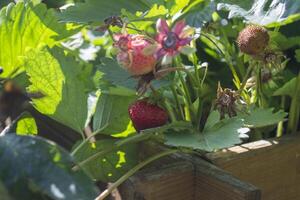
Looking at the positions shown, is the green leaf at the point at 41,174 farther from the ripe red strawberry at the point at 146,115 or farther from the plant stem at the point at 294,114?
the plant stem at the point at 294,114

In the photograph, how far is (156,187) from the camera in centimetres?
56

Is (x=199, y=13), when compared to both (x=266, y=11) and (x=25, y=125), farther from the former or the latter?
(x=25, y=125)

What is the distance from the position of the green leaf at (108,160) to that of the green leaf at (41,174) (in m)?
0.21

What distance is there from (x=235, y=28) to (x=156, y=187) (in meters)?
0.32

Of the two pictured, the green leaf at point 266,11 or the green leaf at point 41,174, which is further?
the green leaf at point 266,11

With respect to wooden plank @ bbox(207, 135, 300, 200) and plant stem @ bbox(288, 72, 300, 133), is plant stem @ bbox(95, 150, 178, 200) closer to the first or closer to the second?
wooden plank @ bbox(207, 135, 300, 200)

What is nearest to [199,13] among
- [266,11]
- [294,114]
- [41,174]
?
[266,11]

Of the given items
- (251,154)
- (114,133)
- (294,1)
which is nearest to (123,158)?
(114,133)

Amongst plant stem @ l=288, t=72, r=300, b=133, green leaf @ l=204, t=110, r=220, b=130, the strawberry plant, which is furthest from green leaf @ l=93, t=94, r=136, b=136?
plant stem @ l=288, t=72, r=300, b=133

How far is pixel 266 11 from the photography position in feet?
2.03

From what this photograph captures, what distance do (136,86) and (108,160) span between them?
9 centimetres

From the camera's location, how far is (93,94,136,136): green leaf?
63 centimetres

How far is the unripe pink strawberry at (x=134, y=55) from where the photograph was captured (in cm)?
50

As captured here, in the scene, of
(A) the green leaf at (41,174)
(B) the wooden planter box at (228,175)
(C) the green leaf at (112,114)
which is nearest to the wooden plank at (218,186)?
(B) the wooden planter box at (228,175)
